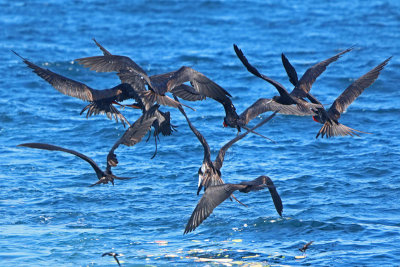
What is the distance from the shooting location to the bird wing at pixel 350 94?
1170 cm

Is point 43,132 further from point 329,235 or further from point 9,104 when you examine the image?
point 329,235

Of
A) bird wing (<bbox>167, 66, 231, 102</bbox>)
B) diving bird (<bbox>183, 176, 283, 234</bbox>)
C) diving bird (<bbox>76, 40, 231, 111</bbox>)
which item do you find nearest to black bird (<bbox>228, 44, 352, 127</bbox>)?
bird wing (<bbox>167, 66, 231, 102</bbox>)

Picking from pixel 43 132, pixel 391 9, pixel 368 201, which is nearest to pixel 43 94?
pixel 43 132

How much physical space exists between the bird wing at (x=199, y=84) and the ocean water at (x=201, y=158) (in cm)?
225

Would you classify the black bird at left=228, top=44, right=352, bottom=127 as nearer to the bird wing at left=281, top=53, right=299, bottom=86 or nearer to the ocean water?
the bird wing at left=281, top=53, right=299, bottom=86

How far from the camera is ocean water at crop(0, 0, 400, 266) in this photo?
1045cm

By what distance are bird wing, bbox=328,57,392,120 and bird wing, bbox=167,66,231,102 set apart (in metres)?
2.38

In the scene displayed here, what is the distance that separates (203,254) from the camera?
33.3ft

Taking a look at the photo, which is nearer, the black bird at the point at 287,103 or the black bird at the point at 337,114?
the black bird at the point at 287,103

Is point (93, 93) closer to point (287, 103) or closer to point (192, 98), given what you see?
point (192, 98)

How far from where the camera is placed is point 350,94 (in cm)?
1212

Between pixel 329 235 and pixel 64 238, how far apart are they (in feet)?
13.1

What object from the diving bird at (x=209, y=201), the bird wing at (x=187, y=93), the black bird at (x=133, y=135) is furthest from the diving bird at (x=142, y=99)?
the diving bird at (x=209, y=201)

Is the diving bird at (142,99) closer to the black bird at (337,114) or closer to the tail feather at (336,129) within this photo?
the black bird at (337,114)
